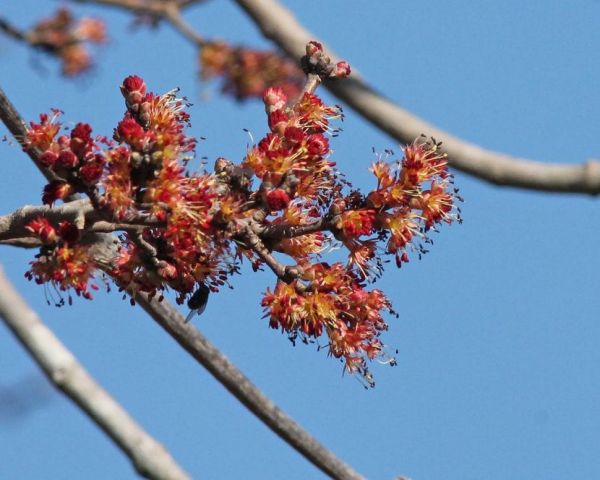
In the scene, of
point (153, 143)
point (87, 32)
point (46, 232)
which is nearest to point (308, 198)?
point (153, 143)

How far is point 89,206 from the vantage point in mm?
3258

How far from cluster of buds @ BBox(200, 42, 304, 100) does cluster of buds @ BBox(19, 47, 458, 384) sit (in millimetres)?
4994

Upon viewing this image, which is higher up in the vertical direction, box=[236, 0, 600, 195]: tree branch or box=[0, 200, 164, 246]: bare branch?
box=[236, 0, 600, 195]: tree branch

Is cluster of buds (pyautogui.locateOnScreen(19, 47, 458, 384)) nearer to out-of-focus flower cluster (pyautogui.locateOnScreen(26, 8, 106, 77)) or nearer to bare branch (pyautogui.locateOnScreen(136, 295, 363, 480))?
bare branch (pyautogui.locateOnScreen(136, 295, 363, 480))

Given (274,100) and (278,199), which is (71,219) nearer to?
(278,199)

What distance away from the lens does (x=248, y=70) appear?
34.2 feet

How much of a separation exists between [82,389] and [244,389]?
7.00ft

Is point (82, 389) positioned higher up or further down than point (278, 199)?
further down

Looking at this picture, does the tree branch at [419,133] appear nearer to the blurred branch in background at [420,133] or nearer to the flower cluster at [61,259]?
the blurred branch in background at [420,133]

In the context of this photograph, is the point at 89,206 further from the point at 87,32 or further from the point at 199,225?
the point at 87,32

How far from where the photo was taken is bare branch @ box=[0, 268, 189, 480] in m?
2.13

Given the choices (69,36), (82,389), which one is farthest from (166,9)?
(82,389)

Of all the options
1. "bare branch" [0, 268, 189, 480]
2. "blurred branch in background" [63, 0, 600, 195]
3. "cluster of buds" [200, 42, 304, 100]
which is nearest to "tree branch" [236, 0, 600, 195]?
"blurred branch in background" [63, 0, 600, 195]

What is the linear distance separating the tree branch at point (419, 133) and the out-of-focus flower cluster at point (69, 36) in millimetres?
Result: 3093
